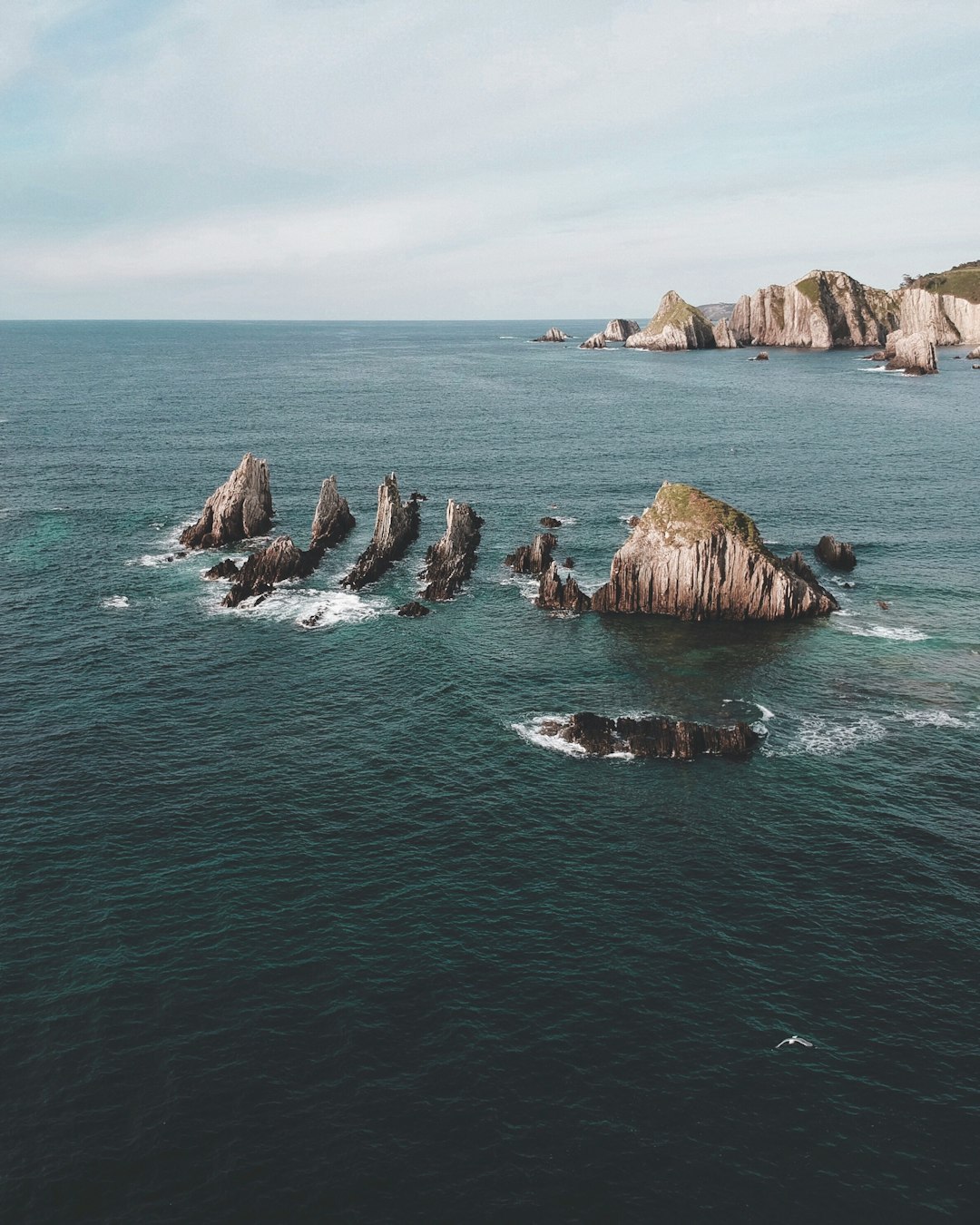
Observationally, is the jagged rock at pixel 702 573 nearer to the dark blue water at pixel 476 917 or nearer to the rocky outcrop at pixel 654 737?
the dark blue water at pixel 476 917

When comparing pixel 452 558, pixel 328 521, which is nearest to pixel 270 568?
pixel 328 521

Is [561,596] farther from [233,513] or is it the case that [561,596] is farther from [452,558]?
[233,513]

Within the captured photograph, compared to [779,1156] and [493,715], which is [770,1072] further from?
[493,715]

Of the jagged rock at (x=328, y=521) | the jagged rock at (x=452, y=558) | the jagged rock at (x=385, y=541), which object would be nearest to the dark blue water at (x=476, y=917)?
the jagged rock at (x=452, y=558)

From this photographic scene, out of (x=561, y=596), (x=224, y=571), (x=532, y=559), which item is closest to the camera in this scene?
(x=561, y=596)

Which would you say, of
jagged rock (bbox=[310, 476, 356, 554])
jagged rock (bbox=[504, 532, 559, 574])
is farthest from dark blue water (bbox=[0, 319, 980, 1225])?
jagged rock (bbox=[310, 476, 356, 554])

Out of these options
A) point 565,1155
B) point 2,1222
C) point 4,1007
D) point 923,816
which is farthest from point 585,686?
point 2,1222
